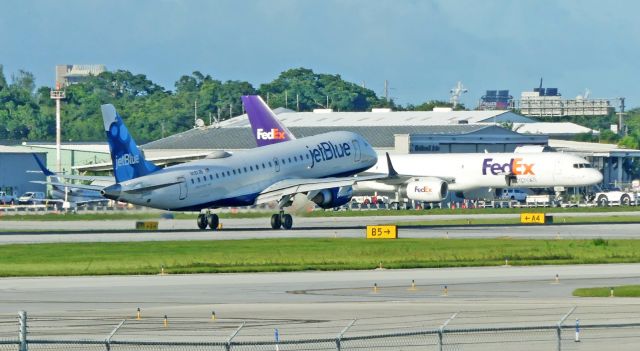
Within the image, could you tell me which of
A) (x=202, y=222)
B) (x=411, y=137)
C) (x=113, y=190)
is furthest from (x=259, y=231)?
(x=411, y=137)

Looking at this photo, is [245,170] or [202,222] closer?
[245,170]

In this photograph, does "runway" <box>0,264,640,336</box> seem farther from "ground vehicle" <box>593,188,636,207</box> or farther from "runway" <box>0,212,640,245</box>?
"ground vehicle" <box>593,188,636,207</box>

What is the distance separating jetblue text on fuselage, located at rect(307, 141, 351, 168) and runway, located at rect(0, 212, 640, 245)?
4438mm

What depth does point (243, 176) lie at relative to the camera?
84.2m

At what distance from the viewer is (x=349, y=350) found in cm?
3120

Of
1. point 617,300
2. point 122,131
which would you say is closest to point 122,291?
point 617,300

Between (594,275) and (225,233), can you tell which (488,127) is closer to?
(225,233)

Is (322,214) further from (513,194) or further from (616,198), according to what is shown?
(616,198)

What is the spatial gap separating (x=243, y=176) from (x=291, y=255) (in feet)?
70.5

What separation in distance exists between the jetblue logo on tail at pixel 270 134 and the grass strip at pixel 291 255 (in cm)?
3162

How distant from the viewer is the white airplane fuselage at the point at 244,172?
79000 mm

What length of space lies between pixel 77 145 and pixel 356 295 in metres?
128

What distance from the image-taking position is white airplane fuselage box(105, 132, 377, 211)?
7900 cm

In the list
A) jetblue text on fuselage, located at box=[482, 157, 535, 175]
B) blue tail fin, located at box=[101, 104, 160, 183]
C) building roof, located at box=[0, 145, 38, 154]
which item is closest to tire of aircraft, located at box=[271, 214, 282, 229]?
blue tail fin, located at box=[101, 104, 160, 183]
